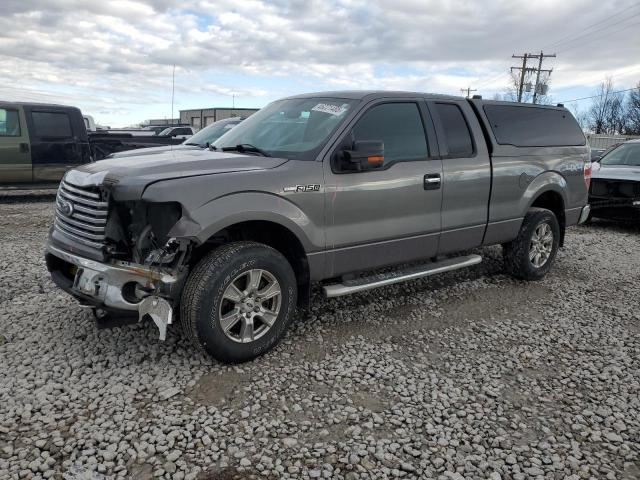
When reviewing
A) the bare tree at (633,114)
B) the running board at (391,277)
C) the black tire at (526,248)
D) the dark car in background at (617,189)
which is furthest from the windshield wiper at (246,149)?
the bare tree at (633,114)

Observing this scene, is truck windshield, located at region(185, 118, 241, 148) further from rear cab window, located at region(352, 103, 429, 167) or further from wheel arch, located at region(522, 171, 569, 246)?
wheel arch, located at region(522, 171, 569, 246)

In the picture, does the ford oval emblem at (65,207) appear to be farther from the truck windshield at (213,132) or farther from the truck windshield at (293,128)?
the truck windshield at (213,132)

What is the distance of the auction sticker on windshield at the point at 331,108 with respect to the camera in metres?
4.25

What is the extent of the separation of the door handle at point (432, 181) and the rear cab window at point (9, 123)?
9.09 metres

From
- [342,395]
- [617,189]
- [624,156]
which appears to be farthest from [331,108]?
[624,156]

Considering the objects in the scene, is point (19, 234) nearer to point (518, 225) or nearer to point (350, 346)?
point (350, 346)

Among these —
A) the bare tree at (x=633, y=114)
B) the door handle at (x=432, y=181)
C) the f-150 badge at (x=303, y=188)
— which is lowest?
the f-150 badge at (x=303, y=188)

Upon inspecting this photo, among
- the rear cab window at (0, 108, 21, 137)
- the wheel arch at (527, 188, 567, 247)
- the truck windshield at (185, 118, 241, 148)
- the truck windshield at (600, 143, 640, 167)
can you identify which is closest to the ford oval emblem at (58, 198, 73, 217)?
the truck windshield at (185, 118, 241, 148)

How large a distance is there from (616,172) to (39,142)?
1109 cm

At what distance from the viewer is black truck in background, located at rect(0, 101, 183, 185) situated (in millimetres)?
10117

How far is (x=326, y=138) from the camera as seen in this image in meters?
4.05

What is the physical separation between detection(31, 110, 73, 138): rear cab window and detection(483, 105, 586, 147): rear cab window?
8.82 metres

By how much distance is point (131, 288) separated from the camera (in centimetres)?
337

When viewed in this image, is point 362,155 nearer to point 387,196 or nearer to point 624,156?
point 387,196
